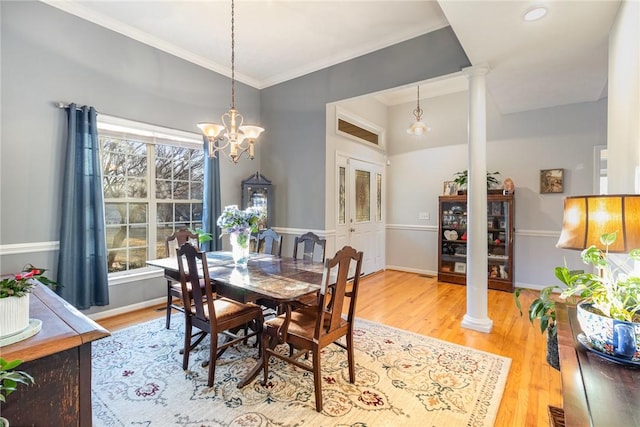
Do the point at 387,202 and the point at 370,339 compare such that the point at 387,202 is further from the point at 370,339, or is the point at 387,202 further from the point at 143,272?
the point at 143,272

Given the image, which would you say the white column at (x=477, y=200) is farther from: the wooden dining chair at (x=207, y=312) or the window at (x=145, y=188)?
the window at (x=145, y=188)

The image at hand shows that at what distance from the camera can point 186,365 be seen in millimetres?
2365

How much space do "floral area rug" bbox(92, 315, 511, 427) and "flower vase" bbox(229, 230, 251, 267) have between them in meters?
0.77

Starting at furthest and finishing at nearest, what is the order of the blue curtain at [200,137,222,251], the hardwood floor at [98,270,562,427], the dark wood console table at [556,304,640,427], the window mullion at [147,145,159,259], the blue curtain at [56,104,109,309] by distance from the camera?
1. the blue curtain at [200,137,222,251]
2. the window mullion at [147,145,159,259]
3. the blue curtain at [56,104,109,309]
4. the hardwood floor at [98,270,562,427]
5. the dark wood console table at [556,304,640,427]

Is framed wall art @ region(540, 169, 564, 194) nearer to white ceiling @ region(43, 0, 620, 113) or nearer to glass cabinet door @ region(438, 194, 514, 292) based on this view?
glass cabinet door @ region(438, 194, 514, 292)

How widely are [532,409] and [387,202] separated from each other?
4343mm

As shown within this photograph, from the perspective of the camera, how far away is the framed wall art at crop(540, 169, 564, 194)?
14.4 feet

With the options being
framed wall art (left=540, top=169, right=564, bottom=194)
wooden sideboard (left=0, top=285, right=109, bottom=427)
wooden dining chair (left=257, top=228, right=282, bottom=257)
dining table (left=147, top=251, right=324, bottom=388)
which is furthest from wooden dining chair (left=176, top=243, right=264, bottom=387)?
framed wall art (left=540, top=169, right=564, bottom=194)

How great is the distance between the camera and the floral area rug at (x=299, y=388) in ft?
6.14

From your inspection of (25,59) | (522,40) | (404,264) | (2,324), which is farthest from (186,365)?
(404,264)

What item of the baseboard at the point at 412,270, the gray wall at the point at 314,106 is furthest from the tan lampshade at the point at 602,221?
the baseboard at the point at 412,270

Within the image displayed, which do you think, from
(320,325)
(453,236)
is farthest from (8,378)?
(453,236)

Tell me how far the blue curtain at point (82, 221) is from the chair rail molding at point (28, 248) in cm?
12

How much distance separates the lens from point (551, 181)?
445 cm
